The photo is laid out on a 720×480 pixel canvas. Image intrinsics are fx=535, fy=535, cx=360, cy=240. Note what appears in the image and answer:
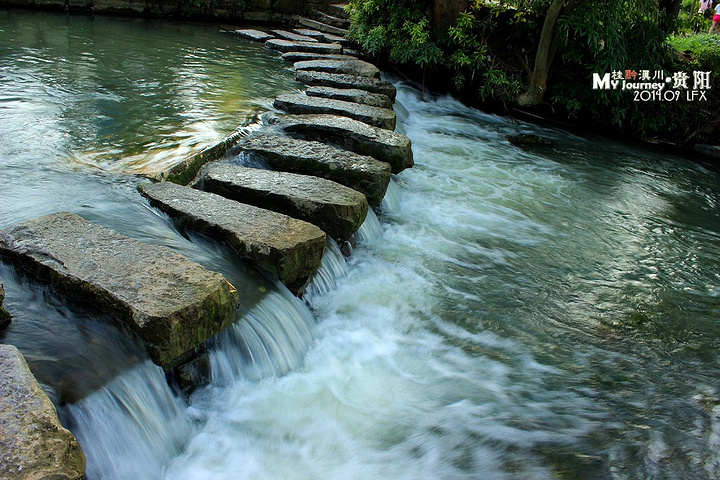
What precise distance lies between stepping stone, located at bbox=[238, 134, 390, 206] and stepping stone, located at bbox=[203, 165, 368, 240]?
386 mm

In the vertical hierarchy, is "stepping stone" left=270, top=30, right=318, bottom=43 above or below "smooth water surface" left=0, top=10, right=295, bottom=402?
above

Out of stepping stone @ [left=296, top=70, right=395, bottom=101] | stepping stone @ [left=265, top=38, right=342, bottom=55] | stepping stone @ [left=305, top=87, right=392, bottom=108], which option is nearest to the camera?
stepping stone @ [left=305, top=87, right=392, bottom=108]

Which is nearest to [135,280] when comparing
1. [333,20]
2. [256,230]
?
[256,230]

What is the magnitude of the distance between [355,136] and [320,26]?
737 cm

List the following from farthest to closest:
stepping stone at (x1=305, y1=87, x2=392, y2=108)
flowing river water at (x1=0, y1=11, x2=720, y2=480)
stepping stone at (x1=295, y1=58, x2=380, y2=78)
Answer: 1. stepping stone at (x1=295, y1=58, x2=380, y2=78)
2. stepping stone at (x1=305, y1=87, x2=392, y2=108)
3. flowing river water at (x1=0, y1=11, x2=720, y2=480)

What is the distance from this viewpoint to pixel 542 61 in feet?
25.3

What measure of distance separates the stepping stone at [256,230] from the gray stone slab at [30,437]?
4.10ft

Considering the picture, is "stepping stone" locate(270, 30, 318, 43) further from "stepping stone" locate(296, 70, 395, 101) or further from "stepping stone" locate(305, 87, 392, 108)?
"stepping stone" locate(305, 87, 392, 108)

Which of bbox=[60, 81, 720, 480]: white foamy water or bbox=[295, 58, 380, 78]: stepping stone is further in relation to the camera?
bbox=[295, 58, 380, 78]: stepping stone

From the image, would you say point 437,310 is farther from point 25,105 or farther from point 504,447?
point 25,105

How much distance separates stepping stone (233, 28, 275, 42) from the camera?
9398mm

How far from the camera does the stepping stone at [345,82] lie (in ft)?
20.9

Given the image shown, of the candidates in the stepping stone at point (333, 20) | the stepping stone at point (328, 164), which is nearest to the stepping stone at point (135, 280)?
the stepping stone at point (328, 164)

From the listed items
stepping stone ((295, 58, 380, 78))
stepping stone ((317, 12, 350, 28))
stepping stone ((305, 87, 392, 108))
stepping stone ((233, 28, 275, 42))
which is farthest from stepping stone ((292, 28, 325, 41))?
stepping stone ((305, 87, 392, 108))
